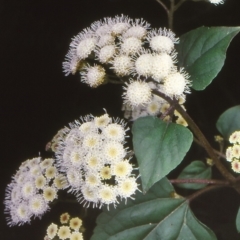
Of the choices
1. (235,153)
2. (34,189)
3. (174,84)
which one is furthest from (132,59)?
(34,189)

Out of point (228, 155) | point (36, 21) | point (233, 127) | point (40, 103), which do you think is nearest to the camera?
point (228, 155)

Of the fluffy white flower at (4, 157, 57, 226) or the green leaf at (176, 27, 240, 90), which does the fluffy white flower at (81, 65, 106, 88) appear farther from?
the fluffy white flower at (4, 157, 57, 226)

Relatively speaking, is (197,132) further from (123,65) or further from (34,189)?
(34,189)

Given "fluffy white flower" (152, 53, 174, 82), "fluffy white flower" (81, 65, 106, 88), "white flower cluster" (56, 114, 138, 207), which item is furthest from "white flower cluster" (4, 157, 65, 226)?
"fluffy white flower" (152, 53, 174, 82)

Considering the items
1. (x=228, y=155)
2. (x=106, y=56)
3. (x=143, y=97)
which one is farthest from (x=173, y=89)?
(x=228, y=155)

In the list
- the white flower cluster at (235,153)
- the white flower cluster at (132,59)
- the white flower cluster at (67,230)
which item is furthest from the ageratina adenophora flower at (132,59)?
the white flower cluster at (67,230)

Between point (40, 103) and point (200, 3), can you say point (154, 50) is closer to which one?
point (200, 3)
